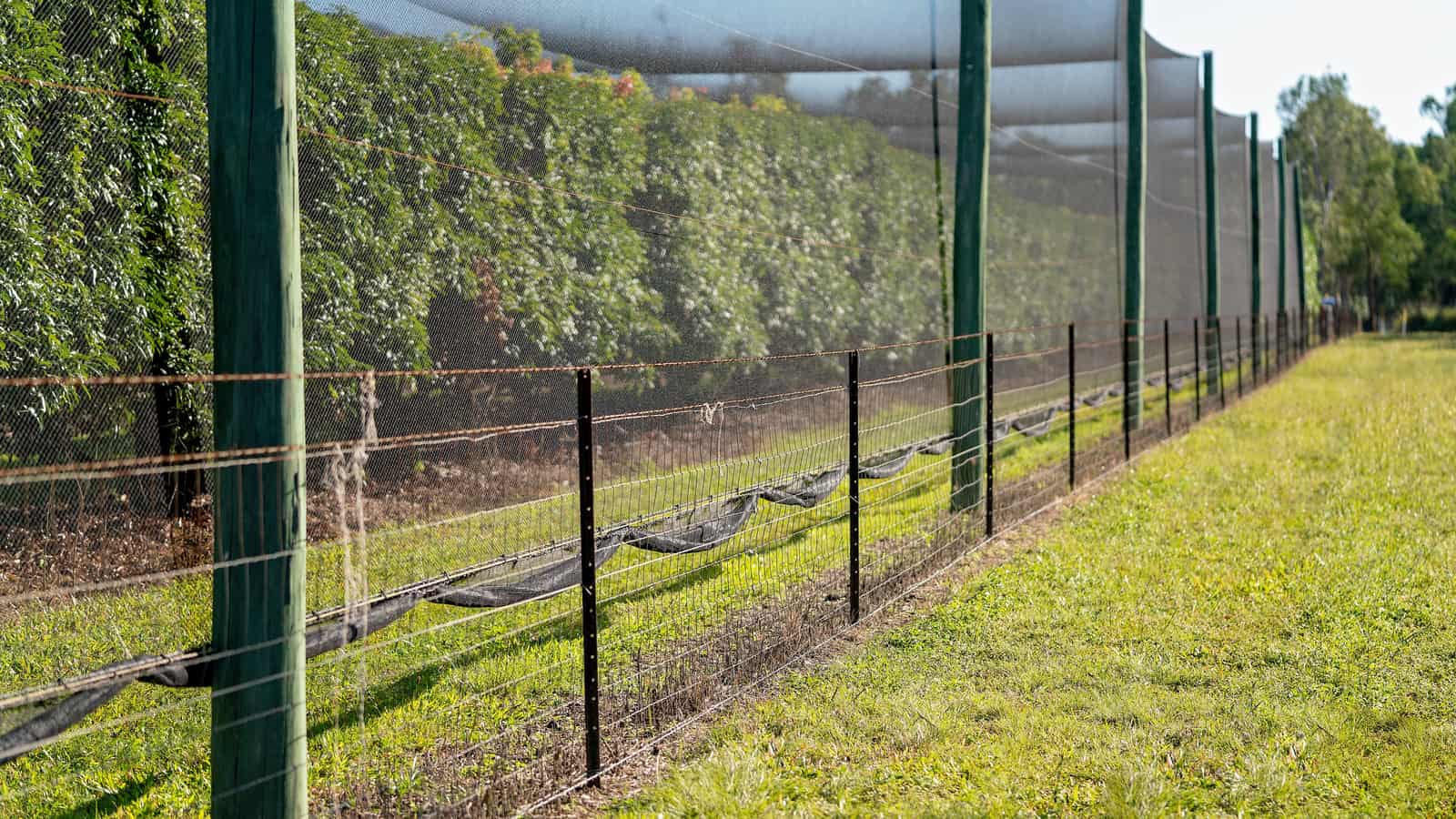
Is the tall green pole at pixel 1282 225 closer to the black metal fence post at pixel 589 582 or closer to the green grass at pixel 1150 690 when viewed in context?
the green grass at pixel 1150 690

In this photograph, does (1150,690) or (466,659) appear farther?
(466,659)

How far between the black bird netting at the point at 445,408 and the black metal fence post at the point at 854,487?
3 cm

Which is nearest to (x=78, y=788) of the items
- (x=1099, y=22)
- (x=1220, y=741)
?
(x=1220, y=741)

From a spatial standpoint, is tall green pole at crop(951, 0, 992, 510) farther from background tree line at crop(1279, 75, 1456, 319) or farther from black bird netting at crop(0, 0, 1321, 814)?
background tree line at crop(1279, 75, 1456, 319)

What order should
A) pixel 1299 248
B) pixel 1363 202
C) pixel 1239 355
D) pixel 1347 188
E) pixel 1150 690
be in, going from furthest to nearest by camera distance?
pixel 1347 188
pixel 1363 202
pixel 1299 248
pixel 1239 355
pixel 1150 690

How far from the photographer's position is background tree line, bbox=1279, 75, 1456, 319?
5912 centimetres

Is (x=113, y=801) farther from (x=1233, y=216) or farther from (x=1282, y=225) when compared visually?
(x=1282, y=225)

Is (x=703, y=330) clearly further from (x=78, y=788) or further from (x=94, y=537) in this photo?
(x=78, y=788)

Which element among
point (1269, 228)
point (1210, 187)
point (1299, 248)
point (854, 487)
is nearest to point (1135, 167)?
point (1210, 187)

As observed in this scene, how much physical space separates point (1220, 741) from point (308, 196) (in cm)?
435

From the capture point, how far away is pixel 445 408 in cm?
630

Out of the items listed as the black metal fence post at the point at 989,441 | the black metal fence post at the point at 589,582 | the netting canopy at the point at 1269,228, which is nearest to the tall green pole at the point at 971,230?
the black metal fence post at the point at 989,441

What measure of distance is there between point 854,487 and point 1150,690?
1553 millimetres

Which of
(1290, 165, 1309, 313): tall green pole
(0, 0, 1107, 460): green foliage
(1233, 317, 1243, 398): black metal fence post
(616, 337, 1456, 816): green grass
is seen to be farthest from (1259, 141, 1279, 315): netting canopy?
(0, 0, 1107, 460): green foliage
